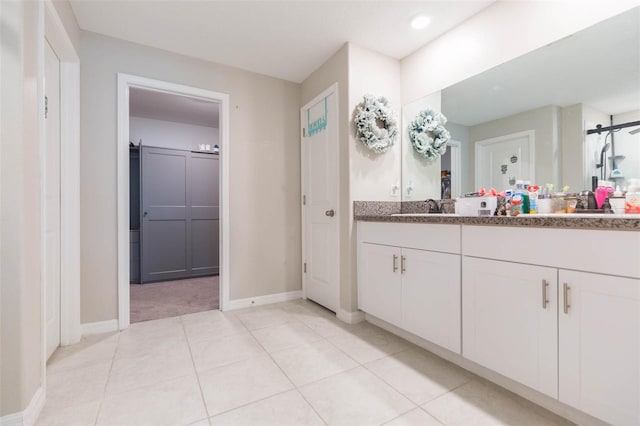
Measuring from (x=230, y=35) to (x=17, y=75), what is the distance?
4.94 ft

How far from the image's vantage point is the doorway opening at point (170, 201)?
3.93m

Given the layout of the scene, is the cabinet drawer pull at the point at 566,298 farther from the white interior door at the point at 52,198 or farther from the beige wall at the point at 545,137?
the white interior door at the point at 52,198

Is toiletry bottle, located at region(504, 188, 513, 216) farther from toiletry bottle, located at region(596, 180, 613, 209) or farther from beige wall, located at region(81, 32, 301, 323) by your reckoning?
beige wall, located at region(81, 32, 301, 323)

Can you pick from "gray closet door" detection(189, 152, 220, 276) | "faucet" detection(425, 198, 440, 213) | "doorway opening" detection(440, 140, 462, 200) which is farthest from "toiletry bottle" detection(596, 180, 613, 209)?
"gray closet door" detection(189, 152, 220, 276)

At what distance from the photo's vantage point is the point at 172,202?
416 cm

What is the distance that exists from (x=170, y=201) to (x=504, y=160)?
4.06m

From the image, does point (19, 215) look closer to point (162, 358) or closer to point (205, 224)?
point (162, 358)

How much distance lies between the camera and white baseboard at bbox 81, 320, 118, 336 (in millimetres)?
2221

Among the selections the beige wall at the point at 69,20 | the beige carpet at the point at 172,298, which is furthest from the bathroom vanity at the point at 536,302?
the beige wall at the point at 69,20

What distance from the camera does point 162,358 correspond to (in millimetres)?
1852

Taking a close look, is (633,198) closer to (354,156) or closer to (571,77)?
(571,77)

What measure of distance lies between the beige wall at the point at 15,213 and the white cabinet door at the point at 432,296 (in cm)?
200

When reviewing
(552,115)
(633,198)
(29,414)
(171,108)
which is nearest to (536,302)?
(633,198)

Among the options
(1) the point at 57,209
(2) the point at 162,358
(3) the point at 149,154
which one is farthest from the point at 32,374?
(3) the point at 149,154
